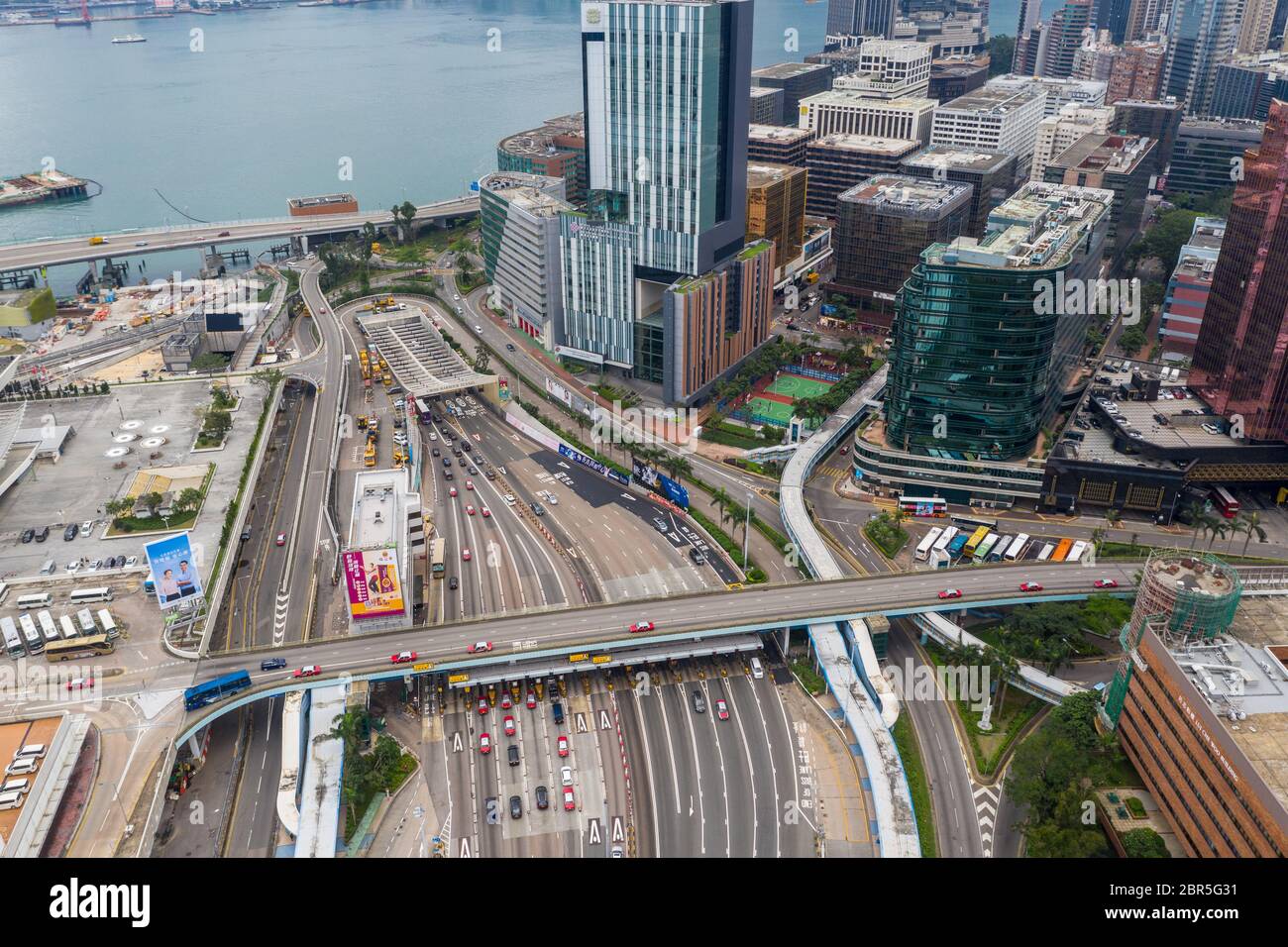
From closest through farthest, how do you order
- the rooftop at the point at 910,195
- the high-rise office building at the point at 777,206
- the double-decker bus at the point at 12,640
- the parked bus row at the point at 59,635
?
the parked bus row at the point at 59,635
the double-decker bus at the point at 12,640
the rooftop at the point at 910,195
the high-rise office building at the point at 777,206

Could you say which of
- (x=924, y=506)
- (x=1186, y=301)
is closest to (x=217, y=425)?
(x=924, y=506)

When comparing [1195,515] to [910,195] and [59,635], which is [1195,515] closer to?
[910,195]

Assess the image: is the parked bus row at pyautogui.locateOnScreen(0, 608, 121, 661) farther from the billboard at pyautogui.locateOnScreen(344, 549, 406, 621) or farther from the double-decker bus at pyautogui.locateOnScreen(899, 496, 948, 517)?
the double-decker bus at pyautogui.locateOnScreen(899, 496, 948, 517)

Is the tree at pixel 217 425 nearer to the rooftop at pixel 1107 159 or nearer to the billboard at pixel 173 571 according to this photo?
the billboard at pixel 173 571

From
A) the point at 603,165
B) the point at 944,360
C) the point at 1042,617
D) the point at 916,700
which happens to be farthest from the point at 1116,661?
the point at 603,165

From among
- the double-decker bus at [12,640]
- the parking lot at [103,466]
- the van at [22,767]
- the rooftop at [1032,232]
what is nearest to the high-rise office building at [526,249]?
→ the parking lot at [103,466]

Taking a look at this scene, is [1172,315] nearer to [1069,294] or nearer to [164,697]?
[1069,294]

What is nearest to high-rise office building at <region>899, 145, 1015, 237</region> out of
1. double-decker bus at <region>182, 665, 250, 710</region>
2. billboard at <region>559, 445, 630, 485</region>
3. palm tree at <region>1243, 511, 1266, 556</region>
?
palm tree at <region>1243, 511, 1266, 556</region>
